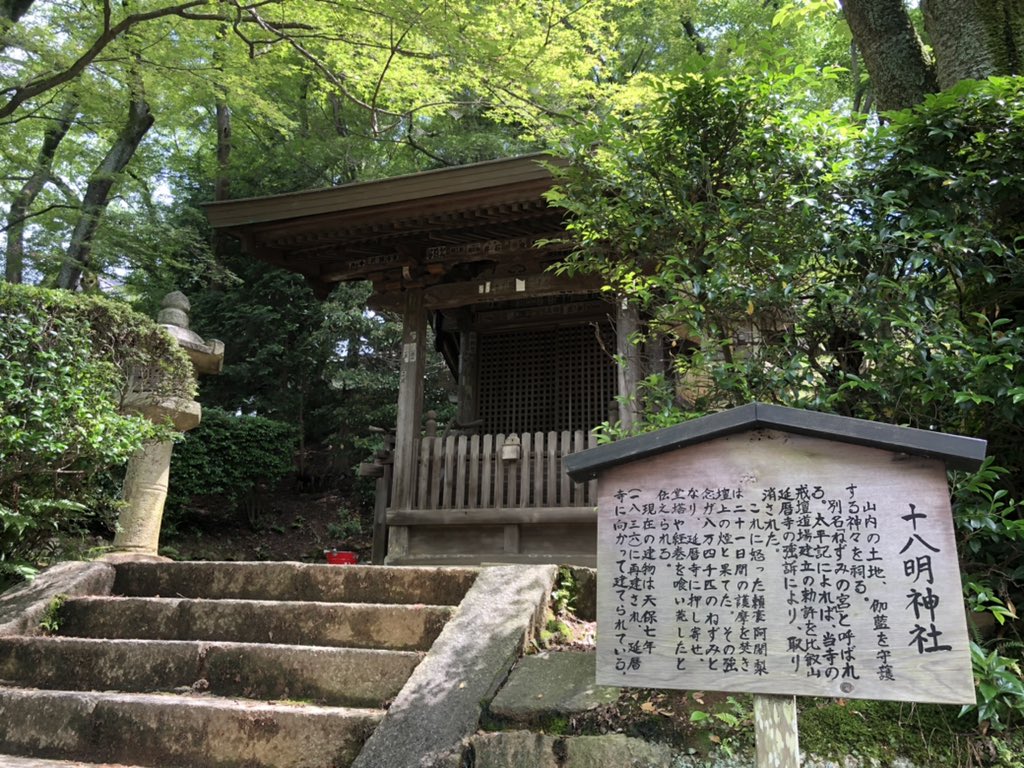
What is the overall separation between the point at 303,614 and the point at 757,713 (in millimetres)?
2776

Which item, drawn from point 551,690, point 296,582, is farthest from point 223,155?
point 551,690

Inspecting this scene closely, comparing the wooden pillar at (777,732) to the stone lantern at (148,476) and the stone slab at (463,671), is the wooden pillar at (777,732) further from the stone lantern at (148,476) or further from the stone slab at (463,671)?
the stone lantern at (148,476)

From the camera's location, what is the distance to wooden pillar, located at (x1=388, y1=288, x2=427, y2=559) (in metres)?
7.68

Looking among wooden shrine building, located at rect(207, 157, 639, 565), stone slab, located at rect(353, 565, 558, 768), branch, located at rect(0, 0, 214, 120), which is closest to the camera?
stone slab, located at rect(353, 565, 558, 768)

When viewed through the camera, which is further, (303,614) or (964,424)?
(303,614)

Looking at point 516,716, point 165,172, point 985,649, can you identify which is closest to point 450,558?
point 516,716

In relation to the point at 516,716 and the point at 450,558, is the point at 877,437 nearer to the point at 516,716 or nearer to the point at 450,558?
the point at 516,716

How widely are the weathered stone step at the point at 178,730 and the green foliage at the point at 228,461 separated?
853cm

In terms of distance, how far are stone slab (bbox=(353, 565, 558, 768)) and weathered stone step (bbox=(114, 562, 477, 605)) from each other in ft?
1.07

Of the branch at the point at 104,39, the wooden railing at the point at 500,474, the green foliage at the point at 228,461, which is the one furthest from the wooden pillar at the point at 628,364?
the green foliage at the point at 228,461

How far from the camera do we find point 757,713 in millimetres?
2135

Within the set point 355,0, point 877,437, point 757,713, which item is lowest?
point 757,713

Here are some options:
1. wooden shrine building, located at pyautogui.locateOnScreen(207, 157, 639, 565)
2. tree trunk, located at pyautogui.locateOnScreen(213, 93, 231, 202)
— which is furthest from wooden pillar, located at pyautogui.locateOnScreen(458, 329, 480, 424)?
tree trunk, located at pyautogui.locateOnScreen(213, 93, 231, 202)

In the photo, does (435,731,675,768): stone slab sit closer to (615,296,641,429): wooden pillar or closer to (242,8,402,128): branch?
(615,296,641,429): wooden pillar
